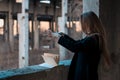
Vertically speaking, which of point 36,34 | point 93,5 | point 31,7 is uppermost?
point 31,7

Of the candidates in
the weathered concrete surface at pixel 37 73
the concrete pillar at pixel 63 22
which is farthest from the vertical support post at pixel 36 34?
the weathered concrete surface at pixel 37 73

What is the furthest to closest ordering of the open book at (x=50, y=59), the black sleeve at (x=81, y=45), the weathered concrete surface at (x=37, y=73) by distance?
the open book at (x=50, y=59), the weathered concrete surface at (x=37, y=73), the black sleeve at (x=81, y=45)

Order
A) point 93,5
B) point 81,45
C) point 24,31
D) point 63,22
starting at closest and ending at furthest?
1. point 81,45
2. point 93,5
3. point 24,31
4. point 63,22

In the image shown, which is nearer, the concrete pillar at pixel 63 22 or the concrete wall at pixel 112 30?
the concrete wall at pixel 112 30

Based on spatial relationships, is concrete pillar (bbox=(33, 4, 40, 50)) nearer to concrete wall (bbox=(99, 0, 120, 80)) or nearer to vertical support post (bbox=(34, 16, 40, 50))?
vertical support post (bbox=(34, 16, 40, 50))

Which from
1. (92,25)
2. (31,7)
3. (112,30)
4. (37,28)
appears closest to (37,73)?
(92,25)

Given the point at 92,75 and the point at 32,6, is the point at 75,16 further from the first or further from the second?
the point at 92,75

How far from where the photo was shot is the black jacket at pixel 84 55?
1.85 m

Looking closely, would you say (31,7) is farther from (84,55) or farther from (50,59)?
(84,55)

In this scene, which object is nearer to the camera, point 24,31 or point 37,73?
point 37,73

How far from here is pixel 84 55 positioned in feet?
6.16

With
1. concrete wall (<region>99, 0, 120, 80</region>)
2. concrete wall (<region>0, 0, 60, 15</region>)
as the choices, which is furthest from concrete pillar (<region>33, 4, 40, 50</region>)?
concrete wall (<region>99, 0, 120, 80</region>)

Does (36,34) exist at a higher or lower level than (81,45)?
lower

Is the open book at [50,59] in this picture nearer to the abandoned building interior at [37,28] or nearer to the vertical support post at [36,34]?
the abandoned building interior at [37,28]
